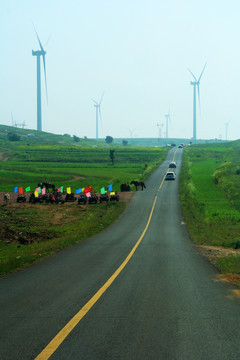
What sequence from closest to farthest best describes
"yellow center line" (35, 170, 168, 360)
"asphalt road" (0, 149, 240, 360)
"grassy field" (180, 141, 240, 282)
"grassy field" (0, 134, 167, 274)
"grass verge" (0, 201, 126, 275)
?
"yellow center line" (35, 170, 168, 360) → "asphalt road" (0, 149, 240, 360) → "grass verge" (0, 201, 126, 275) → "grassy field" (0, 134, 167, 274) → "grassy field" (180, 141, 240, 282)

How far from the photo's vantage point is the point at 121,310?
9688 mm

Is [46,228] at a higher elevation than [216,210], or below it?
below

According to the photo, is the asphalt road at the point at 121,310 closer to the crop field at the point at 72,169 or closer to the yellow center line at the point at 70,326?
the yellow center line at the point at 70,326

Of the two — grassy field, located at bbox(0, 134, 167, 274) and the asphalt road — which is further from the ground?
the asphalt road

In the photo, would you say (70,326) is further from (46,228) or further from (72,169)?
(72,169)

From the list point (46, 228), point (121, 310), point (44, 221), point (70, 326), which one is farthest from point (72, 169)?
point (70, 326)

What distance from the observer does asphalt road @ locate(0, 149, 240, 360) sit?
7.16m

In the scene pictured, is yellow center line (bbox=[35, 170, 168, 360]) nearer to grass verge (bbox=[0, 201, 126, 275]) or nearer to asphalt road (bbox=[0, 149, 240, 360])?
asphalt road (bbox=[0, 149, 240, 360])

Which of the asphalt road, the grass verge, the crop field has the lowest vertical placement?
the grass verge

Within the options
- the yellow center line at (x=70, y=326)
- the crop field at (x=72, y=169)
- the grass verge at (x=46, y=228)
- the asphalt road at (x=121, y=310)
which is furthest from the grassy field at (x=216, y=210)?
the crop field at (x=72, y=169)

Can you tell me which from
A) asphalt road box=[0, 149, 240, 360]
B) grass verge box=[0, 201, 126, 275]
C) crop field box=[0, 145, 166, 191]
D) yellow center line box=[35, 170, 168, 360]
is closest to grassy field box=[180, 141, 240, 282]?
asphalt road box=[0, 149, 240, 360]

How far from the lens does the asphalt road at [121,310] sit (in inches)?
282

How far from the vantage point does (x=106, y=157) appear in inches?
6235

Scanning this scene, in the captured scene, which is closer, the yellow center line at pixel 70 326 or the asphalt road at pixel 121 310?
the yellow center line at pixel 70 326
